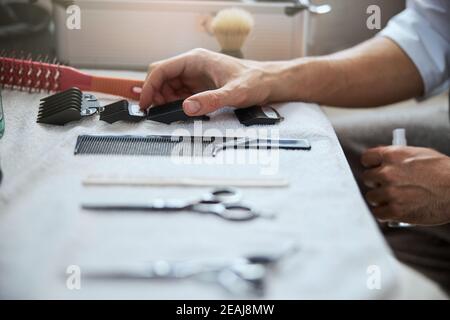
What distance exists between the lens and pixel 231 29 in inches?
33.1

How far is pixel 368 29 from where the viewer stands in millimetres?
1088

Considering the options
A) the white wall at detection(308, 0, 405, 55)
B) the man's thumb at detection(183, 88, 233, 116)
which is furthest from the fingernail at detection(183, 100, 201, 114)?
the white wall at detection(308, 0, 405, 55)

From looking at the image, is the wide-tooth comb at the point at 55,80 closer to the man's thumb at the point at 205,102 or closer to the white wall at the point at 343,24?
the man's thumb at the point at 205,102

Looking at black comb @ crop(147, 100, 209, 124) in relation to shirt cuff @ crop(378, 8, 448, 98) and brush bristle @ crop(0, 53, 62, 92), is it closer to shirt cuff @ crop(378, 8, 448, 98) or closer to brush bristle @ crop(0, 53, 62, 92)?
brush bristle @ crop(0, 53, 62, 92)

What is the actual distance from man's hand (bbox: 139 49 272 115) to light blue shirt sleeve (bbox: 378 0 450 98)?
0.29 meters

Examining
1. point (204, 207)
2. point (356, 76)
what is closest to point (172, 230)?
point (204, 207)

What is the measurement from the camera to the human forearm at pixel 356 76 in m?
0.79

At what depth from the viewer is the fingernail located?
2.12 feet

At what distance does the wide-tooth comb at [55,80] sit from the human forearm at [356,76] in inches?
7.6
